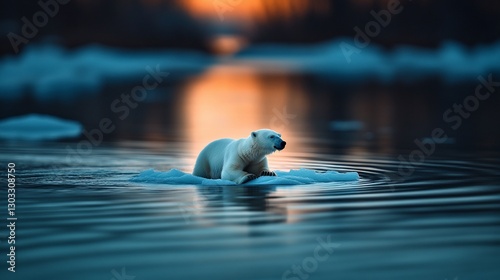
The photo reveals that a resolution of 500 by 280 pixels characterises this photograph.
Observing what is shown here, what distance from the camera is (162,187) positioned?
33.7 feet

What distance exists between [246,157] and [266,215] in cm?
245

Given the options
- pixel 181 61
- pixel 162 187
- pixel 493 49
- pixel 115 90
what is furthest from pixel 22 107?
pixel 181 61

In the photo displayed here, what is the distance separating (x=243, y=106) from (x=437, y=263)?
22.8 metres

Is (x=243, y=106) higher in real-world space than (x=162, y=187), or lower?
higher

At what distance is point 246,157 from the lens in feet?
35.1

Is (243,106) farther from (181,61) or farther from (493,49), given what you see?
(181,61)
